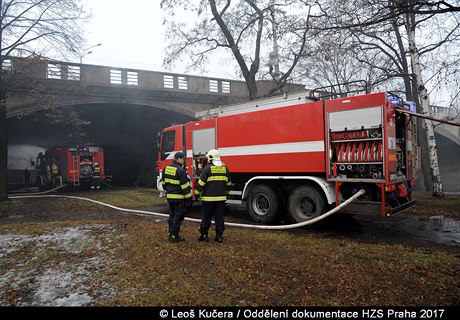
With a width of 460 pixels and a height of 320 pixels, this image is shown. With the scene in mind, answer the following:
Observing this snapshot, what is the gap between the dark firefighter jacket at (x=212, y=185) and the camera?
5.91m

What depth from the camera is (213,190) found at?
5914mm

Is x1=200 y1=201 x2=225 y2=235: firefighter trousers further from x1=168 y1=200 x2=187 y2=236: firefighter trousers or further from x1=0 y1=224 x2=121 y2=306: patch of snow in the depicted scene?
x1=0 y1=224 x2=121 y2=306: patch of snow

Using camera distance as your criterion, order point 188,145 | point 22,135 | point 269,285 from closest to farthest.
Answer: point 269,285 → point 188,145 → point 22,135

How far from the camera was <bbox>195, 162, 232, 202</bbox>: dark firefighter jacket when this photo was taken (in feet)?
19.4

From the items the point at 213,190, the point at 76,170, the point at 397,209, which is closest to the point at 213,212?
the point at 213,190

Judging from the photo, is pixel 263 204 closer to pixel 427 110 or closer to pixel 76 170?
pixel 427 110

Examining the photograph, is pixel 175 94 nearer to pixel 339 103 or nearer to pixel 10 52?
pixel 10 52

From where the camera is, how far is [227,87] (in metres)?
22.4

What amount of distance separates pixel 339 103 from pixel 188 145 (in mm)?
4917

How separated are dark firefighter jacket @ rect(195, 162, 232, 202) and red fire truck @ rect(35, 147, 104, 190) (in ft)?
56.5

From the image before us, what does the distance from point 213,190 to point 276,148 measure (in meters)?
2.42

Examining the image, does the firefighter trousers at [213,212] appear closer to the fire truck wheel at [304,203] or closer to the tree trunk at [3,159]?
the fire truck wheel at [304,203]

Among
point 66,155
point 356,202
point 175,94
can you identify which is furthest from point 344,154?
point 66,155

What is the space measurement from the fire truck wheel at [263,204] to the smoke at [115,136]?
48.1ft
